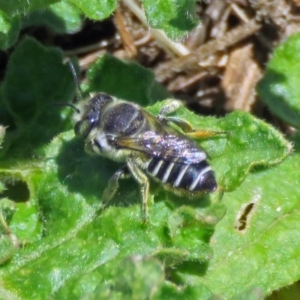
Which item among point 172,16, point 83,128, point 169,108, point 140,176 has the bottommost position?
point 140,176

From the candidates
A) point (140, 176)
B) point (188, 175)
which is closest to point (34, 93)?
point (140, 176)

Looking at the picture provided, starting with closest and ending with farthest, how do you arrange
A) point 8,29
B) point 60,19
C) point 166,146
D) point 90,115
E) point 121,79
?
point 8,29, point 166,146, point 90,115, point 121,79, point 60,19

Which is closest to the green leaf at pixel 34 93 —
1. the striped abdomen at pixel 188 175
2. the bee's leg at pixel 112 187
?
the bee's leg at pixel 112 187

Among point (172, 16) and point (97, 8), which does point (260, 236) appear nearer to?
point (172, 16)

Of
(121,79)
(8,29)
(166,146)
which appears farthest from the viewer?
(121,79)

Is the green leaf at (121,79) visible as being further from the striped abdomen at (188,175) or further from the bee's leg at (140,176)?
the striped abdomen at (188,175)

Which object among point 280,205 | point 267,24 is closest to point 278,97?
point 280,205

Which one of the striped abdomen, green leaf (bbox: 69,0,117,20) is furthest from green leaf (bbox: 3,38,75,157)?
green leaf (bbox: 69,0,117,20)
